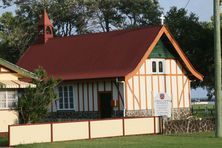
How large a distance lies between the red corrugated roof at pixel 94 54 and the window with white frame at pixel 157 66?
163 centimetres

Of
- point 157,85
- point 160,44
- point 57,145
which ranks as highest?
point 160,44

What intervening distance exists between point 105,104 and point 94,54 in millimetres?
4208

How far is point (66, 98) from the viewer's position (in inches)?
1682

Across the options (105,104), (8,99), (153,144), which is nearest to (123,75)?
(105,104)

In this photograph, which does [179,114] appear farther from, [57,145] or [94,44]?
[57,145]

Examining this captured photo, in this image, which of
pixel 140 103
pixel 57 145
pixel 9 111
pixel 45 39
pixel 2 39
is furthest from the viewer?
pixel 2 39

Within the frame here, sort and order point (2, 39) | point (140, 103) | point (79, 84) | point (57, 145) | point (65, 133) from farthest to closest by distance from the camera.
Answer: point (2, 39)
point (79, 84)
point (140, 103)
point (65, 133)
point (57, 145)

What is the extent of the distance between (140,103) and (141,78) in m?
1.68

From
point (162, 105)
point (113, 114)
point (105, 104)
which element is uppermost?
point (105, 104)

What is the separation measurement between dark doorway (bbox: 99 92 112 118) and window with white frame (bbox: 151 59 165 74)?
3540 mm

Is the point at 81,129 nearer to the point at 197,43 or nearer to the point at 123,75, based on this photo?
the point at 123,75

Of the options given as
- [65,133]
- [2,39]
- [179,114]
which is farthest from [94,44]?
[2,39]

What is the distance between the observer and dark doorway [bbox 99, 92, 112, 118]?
4009cm

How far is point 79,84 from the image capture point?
1639 inches
